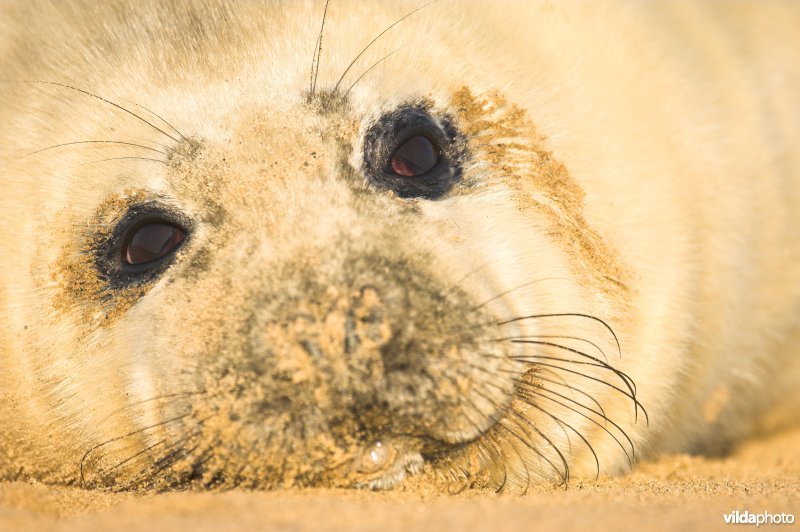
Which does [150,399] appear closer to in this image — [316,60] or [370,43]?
[316,60]

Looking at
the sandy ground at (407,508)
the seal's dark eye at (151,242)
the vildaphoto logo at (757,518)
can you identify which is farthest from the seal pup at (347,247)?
the vildaphoto logo at (757,518)

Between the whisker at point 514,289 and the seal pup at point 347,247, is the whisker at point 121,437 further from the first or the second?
the whisker at point 514,289

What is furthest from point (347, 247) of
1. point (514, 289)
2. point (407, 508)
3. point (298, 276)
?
point (407, 508)

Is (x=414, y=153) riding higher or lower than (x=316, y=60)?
lower

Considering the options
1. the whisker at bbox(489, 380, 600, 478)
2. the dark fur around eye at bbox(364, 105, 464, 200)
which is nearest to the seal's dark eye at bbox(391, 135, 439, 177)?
the dark fur around eye at bbox(364, 105, 464, 200)

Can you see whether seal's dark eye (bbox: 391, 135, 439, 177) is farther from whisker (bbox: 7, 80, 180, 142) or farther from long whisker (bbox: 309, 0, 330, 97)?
whisker (bbox: 7, 80, 180, 142)

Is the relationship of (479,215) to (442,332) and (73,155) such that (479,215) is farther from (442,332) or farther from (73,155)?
(73,155)
